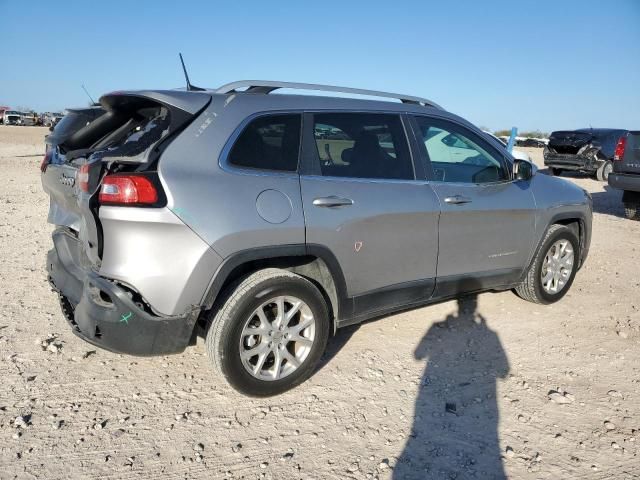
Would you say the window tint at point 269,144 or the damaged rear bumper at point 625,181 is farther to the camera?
the damaged rear bumper at point 625,181

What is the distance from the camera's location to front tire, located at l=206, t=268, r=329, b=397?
9.15 feet

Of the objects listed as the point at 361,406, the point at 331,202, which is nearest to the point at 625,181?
the point at 331,202

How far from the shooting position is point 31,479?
2.28 m

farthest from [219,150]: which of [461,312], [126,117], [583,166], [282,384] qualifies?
[583,166]

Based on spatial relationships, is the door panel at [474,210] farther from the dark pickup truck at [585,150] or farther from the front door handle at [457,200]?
the dark pickup truck at [585,150]

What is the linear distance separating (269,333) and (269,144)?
113cm

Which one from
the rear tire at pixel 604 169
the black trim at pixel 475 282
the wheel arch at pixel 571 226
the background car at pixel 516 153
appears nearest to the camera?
the black trim at pixel 475 282

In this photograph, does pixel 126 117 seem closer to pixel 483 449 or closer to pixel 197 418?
pixel 197 418

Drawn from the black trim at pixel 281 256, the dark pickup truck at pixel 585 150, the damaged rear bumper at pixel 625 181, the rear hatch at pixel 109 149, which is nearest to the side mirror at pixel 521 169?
the black trim at pixel 281 256

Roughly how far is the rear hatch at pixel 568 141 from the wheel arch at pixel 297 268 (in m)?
14.7

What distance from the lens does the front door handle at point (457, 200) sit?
3611mm

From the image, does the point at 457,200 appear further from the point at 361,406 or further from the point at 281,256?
the point at 361,406

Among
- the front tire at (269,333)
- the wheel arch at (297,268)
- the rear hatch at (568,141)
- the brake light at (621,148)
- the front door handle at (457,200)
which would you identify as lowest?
the front tire at (269,333)

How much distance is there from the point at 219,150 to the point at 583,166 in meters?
15.2
